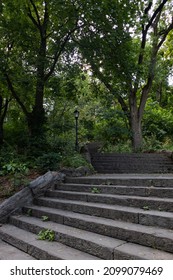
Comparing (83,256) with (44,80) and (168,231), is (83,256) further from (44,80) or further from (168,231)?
(44,80)

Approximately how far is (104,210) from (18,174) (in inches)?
102

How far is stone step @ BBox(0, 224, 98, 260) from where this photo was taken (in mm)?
3309

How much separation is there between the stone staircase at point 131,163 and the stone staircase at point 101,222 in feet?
9.41

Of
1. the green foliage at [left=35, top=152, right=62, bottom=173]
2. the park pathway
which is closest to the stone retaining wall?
the park pathway

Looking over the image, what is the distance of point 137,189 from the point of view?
450 centimetres

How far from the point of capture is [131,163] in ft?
29.3

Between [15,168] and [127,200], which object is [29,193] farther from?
[127,200]

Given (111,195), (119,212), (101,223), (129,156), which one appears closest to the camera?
(101,223)

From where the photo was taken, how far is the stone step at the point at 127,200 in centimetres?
378

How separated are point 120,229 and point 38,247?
119 cm

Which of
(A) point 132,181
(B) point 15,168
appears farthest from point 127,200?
(B) point 15,168

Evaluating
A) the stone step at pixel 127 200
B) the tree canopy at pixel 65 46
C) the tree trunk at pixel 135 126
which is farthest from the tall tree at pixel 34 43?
Answer: the tree trunk at pixel 135 126

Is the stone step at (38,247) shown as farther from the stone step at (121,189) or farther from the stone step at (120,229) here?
the stone step at (121,189)
